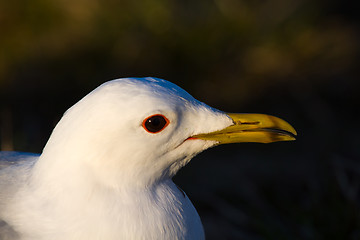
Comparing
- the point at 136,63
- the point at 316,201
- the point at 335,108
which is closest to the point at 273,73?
the point at 335,108

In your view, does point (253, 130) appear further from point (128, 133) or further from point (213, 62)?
point (213, 62)

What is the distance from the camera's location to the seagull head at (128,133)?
6.40 ft

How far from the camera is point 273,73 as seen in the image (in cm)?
503

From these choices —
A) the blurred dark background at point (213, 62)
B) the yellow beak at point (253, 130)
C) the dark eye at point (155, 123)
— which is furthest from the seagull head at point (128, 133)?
the blurred dark background at point (213, 62)

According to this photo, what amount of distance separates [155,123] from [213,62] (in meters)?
3.09

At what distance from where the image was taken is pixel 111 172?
198cm

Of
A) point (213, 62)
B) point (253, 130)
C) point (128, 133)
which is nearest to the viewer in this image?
point (128, 133)

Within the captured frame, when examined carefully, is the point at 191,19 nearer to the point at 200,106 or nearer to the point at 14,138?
the point at 14,138

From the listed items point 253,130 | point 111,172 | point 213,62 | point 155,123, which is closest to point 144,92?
point 155,123

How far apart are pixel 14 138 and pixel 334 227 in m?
2.22

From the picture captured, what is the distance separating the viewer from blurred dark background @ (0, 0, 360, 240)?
14.4ft

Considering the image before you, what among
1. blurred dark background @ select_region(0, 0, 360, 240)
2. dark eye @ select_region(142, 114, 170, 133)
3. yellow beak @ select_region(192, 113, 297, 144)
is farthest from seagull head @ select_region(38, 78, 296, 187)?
blurred dark background @ select_region(0, 0, 360, 240)

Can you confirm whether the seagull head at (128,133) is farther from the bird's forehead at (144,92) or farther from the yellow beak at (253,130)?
the yellow beak at (253,130)

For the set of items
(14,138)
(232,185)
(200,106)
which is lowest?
(232,185)
